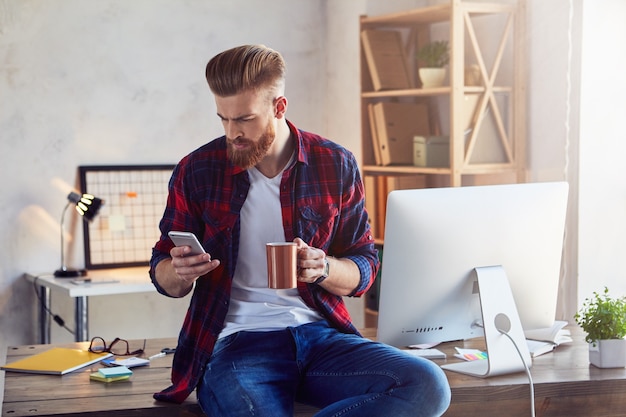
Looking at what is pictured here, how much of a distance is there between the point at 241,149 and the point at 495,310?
752 mm

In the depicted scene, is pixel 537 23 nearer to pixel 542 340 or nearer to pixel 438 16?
pixel 438 16

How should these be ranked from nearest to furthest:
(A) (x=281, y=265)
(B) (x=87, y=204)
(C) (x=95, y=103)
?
(A) (x=281, y=265) → (B) (x=87, y=204) → (C) (x=95, y=103)

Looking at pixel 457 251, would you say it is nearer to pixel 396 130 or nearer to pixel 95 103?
pixel 396 130

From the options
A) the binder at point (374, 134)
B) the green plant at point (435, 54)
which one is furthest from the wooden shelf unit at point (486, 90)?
the binder at point (374, 134)

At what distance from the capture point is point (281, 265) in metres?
1.83

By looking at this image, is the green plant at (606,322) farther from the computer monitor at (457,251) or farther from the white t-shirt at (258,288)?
the white t-shirt at (258,288)

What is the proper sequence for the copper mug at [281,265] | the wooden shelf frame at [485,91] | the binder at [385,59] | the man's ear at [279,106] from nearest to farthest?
the copper mug at [281,265] < the man's ear at [279,106] < the wooden shelf frame at [485,91] < the binder at [385,59]

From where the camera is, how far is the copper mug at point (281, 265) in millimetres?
1826

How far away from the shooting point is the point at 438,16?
3.78 metres

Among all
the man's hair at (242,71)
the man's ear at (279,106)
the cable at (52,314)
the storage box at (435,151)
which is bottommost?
the cable at (52,314)

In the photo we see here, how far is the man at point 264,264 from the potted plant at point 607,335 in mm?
516

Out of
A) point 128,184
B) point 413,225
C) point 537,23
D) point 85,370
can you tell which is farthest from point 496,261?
point 128,184

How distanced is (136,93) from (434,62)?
1.46 m

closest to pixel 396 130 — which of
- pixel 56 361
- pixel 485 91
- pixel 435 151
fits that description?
pixel 435 151
